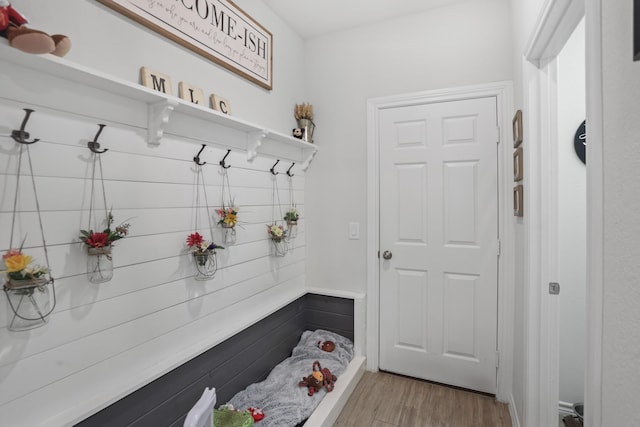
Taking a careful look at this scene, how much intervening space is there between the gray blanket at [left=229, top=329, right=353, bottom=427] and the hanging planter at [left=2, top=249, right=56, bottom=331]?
113 centimetres

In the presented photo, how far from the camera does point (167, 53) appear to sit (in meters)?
1.49

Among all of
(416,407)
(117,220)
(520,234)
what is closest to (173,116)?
(117,220)

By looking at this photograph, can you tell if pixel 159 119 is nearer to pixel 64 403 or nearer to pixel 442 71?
pixel 64 403

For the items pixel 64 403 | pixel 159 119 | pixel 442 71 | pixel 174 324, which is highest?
pixel 442 71

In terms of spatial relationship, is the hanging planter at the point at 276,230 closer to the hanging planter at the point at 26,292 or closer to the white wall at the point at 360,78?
the white wall at the point at 360,78

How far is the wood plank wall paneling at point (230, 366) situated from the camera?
128 centimetres

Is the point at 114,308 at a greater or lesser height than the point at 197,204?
lesser

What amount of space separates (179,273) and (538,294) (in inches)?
68.3

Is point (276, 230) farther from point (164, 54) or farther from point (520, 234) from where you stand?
point (520, 234)

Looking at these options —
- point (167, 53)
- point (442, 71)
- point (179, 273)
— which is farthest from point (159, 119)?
point (442, 71)

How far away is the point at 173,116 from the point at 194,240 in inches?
23.7

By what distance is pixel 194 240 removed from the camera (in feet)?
5.04

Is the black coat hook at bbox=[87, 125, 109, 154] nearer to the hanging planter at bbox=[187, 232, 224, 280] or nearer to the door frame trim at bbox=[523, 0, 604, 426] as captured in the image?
the hanging planter at bbox=[187, 232, 224, 280]

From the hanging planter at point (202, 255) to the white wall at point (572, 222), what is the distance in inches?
81.8
